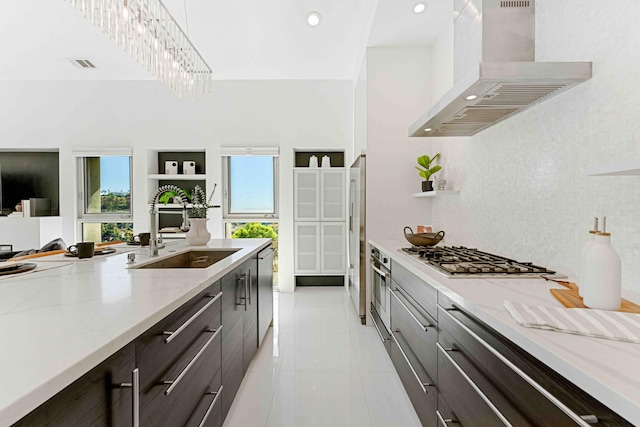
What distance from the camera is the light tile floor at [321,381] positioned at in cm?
205

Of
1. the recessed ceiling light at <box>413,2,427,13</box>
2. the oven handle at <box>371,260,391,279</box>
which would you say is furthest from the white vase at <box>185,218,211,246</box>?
the recessed ceiling light at <box>413,2,427,13</box>

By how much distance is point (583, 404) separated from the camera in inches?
28.1

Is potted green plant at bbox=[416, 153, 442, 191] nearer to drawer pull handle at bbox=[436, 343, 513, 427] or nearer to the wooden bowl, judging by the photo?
the wooden bowl

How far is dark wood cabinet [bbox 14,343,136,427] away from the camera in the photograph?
662 mm

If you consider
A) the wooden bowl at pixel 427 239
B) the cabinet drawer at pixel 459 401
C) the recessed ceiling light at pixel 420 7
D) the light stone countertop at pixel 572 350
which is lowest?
the cabinet drawer at pixel 459 401

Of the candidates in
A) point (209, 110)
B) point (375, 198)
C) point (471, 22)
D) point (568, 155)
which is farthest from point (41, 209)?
point (568, 155)

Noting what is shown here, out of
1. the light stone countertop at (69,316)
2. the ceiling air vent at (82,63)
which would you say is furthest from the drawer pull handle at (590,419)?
the ceiling air vent at (82,63)

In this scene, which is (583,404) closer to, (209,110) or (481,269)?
(481,269)

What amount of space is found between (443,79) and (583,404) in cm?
320

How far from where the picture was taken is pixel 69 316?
100 cm

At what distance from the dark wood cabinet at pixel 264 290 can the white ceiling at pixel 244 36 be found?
240 centimetres

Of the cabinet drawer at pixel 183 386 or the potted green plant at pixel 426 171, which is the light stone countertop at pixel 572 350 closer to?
the cabinet drawer at pixel 183 386

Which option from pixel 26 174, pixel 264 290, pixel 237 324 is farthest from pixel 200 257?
pixel 26 174

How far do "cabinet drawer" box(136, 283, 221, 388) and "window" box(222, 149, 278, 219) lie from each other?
4.02m
